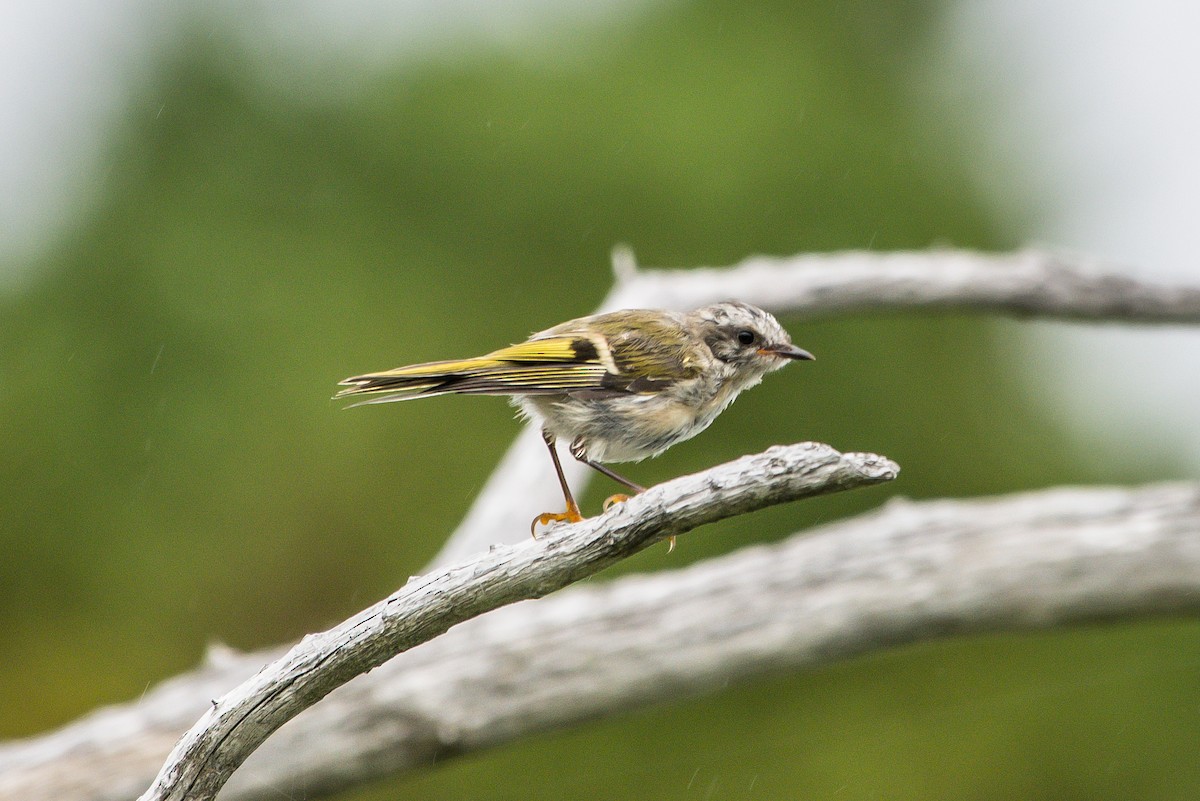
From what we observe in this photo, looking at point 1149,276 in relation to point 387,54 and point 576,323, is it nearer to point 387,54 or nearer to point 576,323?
point 576,323

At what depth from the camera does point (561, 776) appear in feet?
25.4

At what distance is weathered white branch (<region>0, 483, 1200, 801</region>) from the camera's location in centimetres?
484

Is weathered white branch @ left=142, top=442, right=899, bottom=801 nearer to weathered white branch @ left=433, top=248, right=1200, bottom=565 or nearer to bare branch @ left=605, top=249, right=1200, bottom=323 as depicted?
weathered white branch @ left=433, top=248, right=1200, bottom=565

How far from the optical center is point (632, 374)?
3850 millimetres

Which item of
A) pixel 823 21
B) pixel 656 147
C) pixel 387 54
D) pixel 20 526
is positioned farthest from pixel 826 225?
pixel 20 526

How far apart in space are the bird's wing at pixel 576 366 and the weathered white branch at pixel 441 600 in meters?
0.65

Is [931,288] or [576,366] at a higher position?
[931,288]

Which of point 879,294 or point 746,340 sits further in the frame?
point 879,294

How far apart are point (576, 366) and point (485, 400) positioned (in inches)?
192

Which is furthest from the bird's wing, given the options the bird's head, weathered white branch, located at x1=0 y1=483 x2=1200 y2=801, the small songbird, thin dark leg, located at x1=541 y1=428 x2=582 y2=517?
weathered white branch, located at x1=0 y1=483 x2=1200 y2=801

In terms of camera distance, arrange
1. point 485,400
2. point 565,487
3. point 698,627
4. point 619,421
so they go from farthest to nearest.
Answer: point 485,400 < point 698,627 < point 619,421 < point 565,487

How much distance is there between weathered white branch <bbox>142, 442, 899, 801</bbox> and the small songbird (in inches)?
26.6

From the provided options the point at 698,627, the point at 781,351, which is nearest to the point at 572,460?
the point at 698,627

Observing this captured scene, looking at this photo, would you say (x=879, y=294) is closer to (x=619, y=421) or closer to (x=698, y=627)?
(x=698, y=627)
